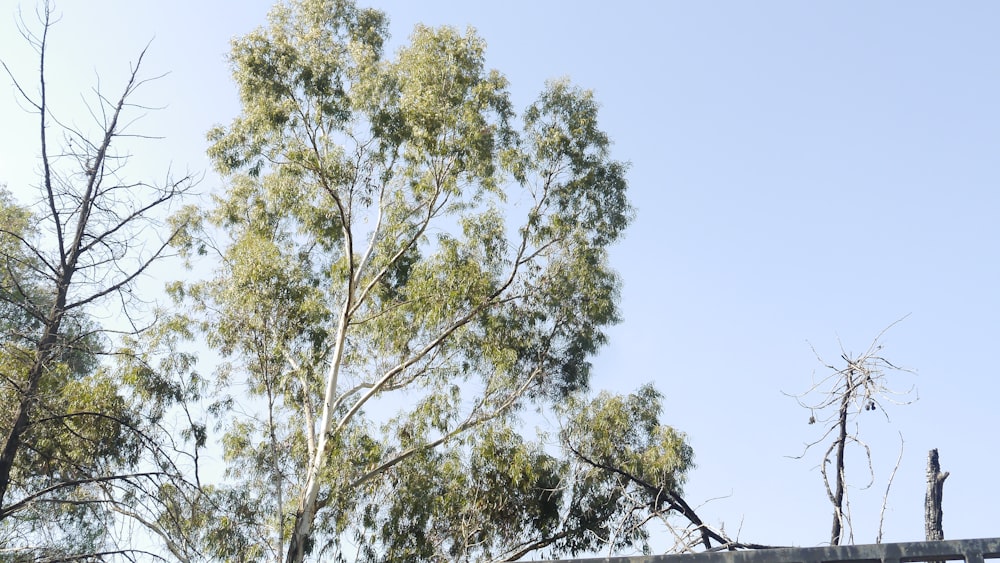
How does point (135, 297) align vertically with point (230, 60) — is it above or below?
below

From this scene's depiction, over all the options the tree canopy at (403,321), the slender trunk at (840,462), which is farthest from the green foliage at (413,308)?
the slender trunk at (840,462)

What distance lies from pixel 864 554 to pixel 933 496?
2268mm

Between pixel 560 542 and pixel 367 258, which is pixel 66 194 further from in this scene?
pixel 560 542

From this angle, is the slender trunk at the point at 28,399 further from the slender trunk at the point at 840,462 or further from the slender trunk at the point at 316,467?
the slender trunk at the point at 316,467

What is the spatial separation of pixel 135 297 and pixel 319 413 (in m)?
7.01

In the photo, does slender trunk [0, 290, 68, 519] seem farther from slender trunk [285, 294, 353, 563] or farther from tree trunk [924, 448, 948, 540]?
slender trunk [285, 294, 353, 563]

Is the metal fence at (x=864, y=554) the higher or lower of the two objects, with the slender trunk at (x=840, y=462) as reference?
lower

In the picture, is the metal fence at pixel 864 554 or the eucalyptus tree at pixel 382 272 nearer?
the metal fence at pixel 864 554

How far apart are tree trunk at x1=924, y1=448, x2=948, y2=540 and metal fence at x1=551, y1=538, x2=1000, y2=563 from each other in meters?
2.09

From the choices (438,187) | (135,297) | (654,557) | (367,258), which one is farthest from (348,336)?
(654,557)

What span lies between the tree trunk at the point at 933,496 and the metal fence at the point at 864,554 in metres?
2.09

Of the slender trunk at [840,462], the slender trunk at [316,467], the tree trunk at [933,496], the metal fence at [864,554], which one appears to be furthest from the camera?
the slender trunk at [316,467]

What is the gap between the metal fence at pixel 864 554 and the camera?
3168mm

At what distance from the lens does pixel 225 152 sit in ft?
40.3
